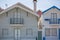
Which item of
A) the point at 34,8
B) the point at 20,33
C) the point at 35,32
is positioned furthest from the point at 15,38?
the point at 34,8

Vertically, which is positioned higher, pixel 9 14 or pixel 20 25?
pixel 9 14

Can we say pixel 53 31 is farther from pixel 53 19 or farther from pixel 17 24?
pixel 17 24

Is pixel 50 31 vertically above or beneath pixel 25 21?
beneath

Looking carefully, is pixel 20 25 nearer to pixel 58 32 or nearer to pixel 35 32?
pixel 35 32

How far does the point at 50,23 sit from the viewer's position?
23.7m

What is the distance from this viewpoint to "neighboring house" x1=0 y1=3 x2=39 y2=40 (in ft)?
71.9

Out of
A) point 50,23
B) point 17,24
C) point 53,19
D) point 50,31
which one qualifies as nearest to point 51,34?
point 50,31

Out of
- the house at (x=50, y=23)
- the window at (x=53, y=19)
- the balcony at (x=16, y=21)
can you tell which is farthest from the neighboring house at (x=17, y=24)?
the window at (x=53, y=19)

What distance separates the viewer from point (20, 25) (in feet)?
71.5

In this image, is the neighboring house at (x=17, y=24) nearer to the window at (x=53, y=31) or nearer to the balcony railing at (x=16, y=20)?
the balcony railing at (x=16, y=20)

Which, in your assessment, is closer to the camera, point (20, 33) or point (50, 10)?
point (20, 33)

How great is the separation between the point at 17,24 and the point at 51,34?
5.69 meters

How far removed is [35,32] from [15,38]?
3021 mm

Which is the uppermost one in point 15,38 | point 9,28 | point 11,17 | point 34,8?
point 34,8
